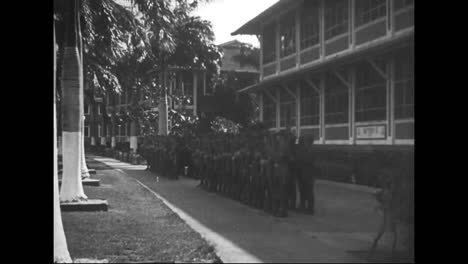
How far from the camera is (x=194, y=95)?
6930 mm

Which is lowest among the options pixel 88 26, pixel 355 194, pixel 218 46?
pixel 355 194

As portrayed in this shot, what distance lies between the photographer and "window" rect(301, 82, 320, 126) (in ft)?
62.2

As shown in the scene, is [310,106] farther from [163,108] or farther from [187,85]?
[187,85]

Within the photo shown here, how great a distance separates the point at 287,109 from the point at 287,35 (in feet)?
8.60

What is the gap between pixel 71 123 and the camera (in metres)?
9.51

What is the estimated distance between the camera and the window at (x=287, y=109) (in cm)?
2078

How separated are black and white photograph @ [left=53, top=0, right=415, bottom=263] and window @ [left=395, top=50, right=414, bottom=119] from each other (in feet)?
0.11

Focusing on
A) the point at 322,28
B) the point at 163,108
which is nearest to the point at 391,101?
the point at 322,28

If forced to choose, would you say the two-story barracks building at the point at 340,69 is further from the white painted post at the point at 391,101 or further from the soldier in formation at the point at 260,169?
the soldier in formation at the point at 260,169
